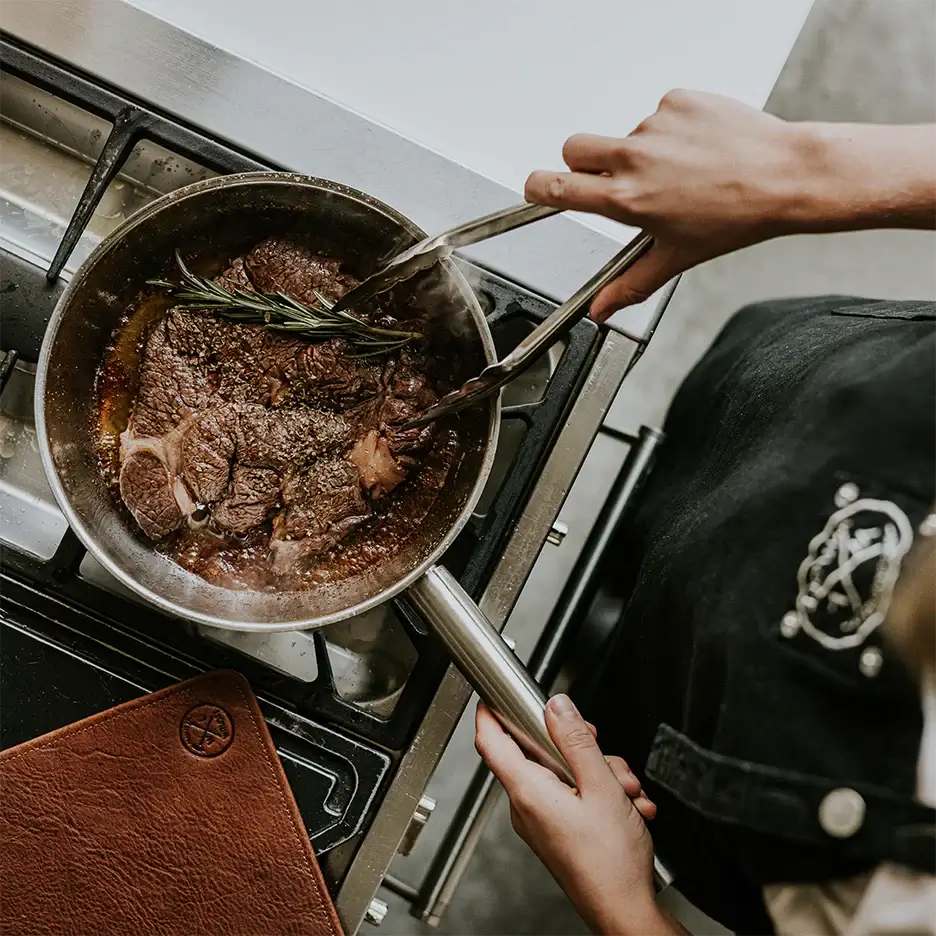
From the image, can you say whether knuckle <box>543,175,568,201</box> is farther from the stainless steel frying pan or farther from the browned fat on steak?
the browned fat on steak

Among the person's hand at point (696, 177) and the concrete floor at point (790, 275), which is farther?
the concrete floor at point (790, 275)

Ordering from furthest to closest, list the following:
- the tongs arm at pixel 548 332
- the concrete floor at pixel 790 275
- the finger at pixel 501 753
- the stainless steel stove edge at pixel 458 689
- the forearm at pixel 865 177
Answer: the concrete floor at pixel 790 275 < the stainless steel stove edge at pixel 458 689 < the finger at pixel 501 753 < the tongs arm at pixel 548 332 < the forearm at pixel 865 177

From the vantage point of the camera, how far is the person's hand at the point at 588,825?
0.77 meters

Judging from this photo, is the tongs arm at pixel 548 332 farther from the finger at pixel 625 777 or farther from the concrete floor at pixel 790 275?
the concrete floor at pixel 790 275

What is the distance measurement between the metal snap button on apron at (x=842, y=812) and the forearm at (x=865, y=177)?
425mm

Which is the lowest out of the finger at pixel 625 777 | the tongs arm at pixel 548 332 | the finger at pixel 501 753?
the finger at pixel 501 753

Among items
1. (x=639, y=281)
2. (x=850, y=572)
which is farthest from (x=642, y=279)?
(x=850, y=572)

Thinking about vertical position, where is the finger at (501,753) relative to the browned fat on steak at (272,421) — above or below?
below

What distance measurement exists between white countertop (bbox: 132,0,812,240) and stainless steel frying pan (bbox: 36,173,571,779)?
0.51 ft

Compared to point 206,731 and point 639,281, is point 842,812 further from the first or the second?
point 206,731

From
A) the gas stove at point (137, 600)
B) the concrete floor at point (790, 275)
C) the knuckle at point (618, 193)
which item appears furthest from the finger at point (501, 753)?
the concrete floor at point (790, 275)

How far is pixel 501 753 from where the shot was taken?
82 cm

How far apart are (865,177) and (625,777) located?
1.90 ft

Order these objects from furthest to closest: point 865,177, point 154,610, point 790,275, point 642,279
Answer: point 790,275
point 154,610
point 642,279
point 865,177
